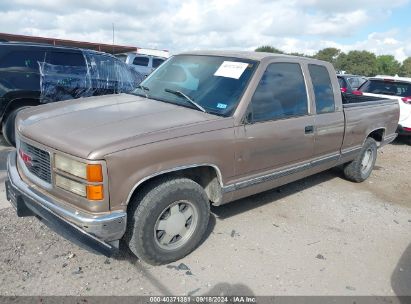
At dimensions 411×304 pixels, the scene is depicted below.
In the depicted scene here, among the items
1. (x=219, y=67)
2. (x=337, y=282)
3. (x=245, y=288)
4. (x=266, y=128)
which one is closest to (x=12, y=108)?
(x=219, y=67)

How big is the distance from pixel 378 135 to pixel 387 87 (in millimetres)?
4458

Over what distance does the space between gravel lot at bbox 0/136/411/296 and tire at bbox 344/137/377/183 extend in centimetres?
96

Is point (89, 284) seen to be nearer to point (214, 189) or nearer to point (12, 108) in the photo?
point (214, 189)

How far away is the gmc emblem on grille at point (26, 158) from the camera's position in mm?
3414

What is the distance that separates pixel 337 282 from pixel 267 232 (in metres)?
1.00

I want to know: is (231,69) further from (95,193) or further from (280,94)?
(95,193)

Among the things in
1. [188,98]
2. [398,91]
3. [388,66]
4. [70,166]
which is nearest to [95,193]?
[70,166]

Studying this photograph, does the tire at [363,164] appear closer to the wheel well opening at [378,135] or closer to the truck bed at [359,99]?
the wheel well opening at [378,135]

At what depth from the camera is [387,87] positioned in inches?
406

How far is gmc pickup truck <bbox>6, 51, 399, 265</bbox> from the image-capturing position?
2977 millimetres

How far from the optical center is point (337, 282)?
3551 mm

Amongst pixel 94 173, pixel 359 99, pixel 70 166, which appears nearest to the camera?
pixel 94 173

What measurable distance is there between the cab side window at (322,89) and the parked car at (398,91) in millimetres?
5352

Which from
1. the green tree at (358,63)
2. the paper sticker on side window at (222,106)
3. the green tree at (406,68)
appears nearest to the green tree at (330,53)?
the green tree at (358,63)
